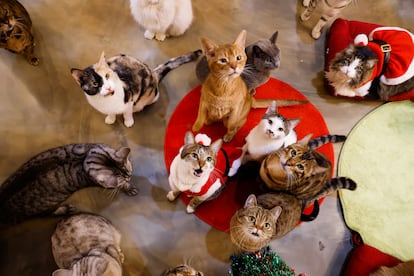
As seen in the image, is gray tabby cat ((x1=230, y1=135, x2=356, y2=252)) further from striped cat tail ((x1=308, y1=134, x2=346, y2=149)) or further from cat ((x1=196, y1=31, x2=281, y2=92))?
cat ((x1=196, y1=31, x2=281, y2=92))

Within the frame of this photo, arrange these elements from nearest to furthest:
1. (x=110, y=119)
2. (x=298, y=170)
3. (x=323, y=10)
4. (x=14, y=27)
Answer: (x=298, y=170)
(x=14, y=27)
(x=110, y=119)
(x=323, y=10)

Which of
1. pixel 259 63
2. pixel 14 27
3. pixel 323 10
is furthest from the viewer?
pixel 323 10

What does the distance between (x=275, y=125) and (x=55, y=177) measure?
133cm

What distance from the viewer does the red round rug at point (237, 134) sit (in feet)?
8.10

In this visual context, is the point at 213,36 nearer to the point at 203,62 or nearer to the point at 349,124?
the point at 203,62

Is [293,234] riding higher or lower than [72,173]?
lower

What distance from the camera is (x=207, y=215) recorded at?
8.04 ft

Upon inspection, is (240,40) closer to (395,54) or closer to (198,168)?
(198,168)

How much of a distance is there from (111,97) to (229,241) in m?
1.27

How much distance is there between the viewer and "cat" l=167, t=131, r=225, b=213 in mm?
1876

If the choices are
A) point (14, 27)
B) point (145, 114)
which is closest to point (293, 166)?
point (145, 114)

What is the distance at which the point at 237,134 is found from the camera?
265 cm

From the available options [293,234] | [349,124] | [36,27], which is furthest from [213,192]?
[36,27]

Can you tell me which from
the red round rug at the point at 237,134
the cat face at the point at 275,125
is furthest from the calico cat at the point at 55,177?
the cat face at the point at 275,125
